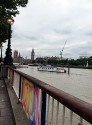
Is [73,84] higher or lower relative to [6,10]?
lower

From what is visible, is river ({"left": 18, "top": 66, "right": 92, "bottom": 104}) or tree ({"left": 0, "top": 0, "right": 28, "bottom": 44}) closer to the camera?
tree ({"left": 0, "top": 0, "right": 28, "bottom": 44})

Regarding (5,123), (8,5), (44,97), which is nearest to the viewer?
(44,97)

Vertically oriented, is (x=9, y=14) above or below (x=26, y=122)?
above

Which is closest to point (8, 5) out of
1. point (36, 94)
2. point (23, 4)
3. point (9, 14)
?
point (23, 4)

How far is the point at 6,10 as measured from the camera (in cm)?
2030

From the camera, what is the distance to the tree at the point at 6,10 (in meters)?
15.6

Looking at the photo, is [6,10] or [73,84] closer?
[6,10]

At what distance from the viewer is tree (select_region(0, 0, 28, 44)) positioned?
51.0 feet

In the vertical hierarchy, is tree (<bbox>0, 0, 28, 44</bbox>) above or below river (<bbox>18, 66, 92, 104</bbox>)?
above

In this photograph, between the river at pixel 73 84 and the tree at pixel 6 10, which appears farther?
the river at pixel 73 84

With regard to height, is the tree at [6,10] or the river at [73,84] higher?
the tree at [6,10]

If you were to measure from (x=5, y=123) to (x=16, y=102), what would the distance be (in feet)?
6.77

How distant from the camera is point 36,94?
4789 mm

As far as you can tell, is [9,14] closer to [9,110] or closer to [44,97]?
[9,110]
